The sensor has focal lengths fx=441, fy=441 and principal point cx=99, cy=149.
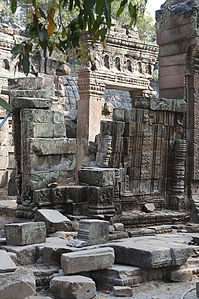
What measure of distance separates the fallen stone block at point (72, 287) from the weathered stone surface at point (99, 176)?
9.85 ft

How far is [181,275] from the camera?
5.55m

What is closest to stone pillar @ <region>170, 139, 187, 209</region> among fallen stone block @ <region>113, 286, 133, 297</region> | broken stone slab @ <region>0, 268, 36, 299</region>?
fallen stone block @ <region>113, 286, 133, 297</region>

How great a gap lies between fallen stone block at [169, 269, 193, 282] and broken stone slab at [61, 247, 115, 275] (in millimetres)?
860

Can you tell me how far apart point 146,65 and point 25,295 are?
1252 centimetres

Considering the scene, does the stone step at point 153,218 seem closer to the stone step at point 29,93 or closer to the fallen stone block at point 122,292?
the stone step at point 29,93

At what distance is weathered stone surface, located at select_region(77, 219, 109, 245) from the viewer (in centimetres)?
586

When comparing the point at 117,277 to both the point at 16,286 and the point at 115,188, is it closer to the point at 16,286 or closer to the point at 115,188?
the point at 16,286

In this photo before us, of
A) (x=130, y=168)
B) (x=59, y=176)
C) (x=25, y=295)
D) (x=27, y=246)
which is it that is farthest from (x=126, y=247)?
(x=130, y=168)

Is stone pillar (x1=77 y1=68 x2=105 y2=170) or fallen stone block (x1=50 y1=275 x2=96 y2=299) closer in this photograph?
fallen stone block (x1=50 y1=275 x2=96 y2=299)

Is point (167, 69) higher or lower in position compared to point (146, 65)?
lower

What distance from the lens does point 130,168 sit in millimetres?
8797

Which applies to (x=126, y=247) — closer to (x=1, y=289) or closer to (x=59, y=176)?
(x=1, y=289)

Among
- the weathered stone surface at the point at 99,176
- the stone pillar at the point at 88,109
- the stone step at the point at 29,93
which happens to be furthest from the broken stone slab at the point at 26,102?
the stone pillar at the point at 88,109

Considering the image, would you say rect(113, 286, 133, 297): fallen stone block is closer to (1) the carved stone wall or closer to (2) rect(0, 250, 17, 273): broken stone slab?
(2) rect(0, 250, 17, 273): broken stone slab
